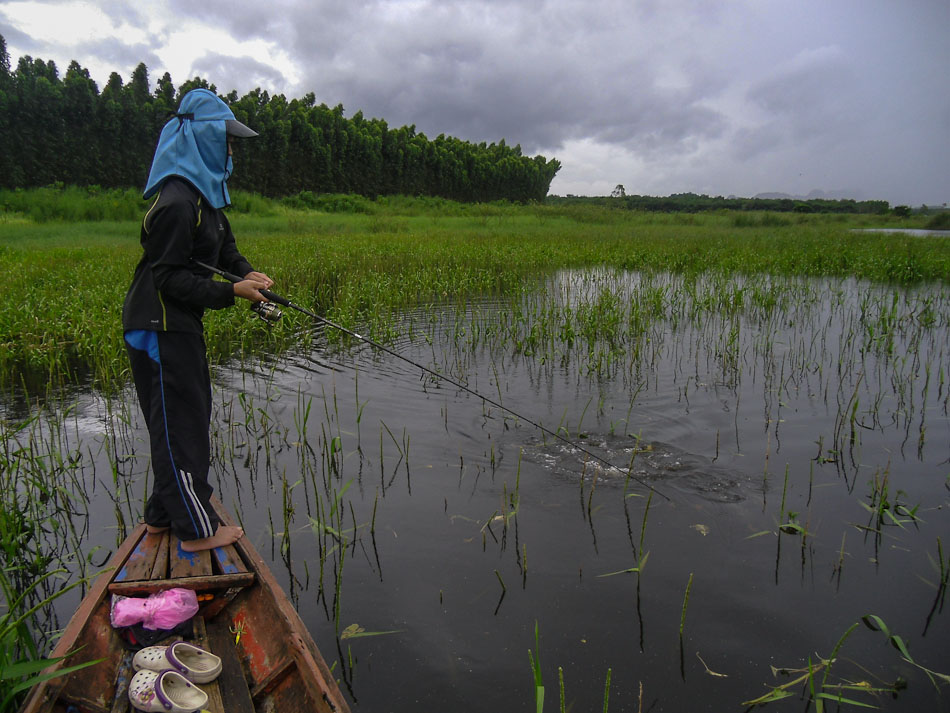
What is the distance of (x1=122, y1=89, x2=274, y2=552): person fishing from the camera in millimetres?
2842

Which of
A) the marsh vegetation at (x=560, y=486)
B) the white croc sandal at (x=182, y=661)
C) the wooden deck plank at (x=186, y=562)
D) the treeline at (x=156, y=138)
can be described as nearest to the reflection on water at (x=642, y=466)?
the marsh vegetation at (x=560, y=486)

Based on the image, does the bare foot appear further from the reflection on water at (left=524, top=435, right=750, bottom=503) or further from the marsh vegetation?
the reflection on water at (left=524, top=435, right=750, bottom=503)

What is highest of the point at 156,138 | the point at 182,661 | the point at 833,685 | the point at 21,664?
the point at 156,138

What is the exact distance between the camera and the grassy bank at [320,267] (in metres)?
7.06

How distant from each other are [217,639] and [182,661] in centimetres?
27

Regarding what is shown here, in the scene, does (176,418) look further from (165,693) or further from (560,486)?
(560,486)

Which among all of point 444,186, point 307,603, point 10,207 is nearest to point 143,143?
point 10,207

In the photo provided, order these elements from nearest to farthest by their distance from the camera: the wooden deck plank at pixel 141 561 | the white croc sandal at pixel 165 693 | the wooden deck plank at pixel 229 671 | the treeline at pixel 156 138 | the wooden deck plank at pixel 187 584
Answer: the white croc sandal at pixel 165 693 → the wooden deck plank at pixel 229 671 → the wooden deck plank at pixel 187 584 → the wooden deck plank at pixel 141 561 → the treeline at pixel 156 138

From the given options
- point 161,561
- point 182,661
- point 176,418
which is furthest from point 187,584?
point 176,418

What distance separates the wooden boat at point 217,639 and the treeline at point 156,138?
2821 centimetres

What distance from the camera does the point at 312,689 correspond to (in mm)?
2176

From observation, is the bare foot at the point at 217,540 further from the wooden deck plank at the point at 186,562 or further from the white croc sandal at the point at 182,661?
the white croc sandal at the point at 182,661

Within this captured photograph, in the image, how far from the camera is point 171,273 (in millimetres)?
2850

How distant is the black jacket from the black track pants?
8cm
